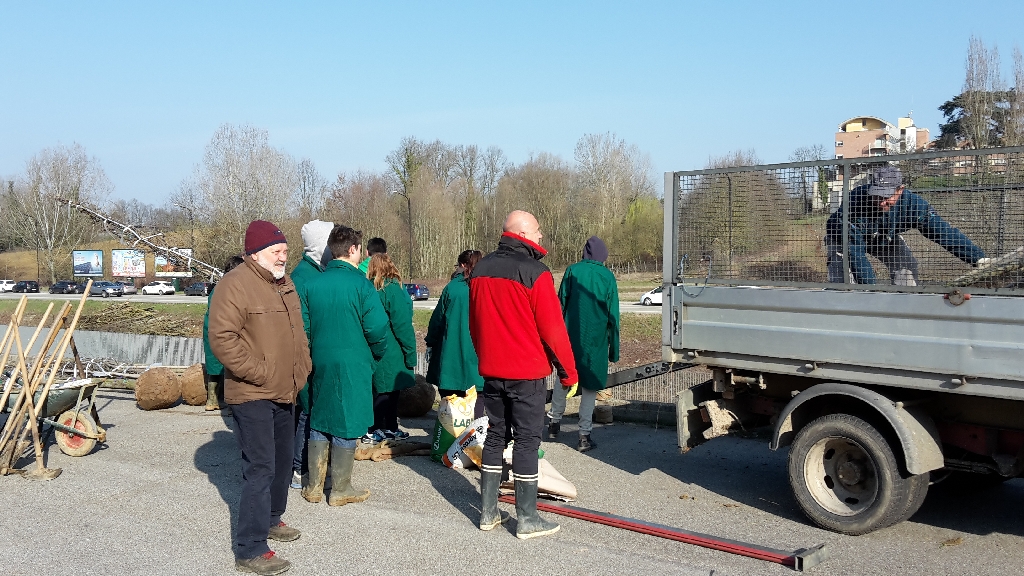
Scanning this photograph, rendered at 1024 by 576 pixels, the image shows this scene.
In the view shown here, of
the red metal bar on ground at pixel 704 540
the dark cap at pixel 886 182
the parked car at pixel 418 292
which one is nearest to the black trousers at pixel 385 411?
the red metal bar on ground at pixel 704 540

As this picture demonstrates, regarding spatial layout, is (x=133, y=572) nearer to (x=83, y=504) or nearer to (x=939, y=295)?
(x=83, y=504)

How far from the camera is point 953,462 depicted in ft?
18.1

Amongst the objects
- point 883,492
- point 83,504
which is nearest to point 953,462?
point 883,492

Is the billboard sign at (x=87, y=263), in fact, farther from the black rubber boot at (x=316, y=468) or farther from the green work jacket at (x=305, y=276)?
the black rubber boot at (x=316, y=468)

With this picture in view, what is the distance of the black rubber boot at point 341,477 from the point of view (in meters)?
6.31

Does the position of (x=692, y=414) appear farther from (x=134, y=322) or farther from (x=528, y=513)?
(x=134, y=322)

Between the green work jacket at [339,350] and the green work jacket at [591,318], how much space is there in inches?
98.9

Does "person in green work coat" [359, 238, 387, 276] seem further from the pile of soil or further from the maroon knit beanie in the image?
the pile of soil

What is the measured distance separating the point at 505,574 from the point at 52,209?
70.9 meters

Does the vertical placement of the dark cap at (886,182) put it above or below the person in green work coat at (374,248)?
above

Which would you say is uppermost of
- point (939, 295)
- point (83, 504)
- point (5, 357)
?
point (939, 295)

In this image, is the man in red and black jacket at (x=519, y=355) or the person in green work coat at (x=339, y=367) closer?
the man in red and black jacket at (x=519, y=355)

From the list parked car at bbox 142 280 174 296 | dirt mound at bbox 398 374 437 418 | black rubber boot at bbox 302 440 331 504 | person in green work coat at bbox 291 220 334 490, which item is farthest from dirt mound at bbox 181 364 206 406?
parked car at bbox 142 280 174 296

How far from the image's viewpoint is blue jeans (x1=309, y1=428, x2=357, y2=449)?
6309 millimetres
